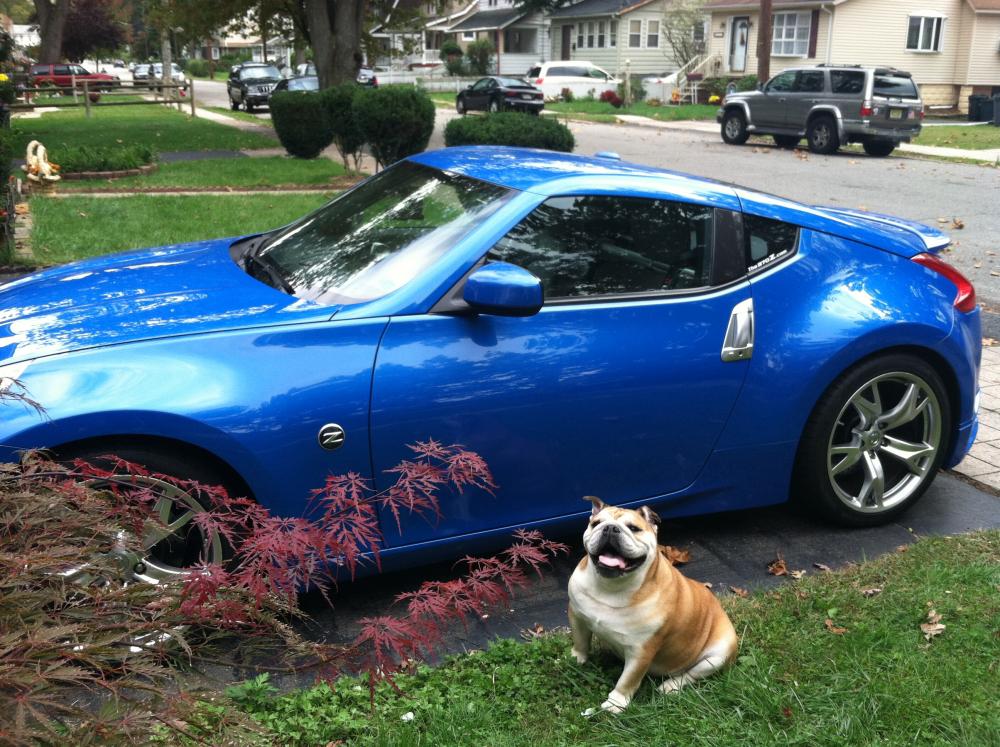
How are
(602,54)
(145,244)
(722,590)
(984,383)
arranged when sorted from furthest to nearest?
(602,54) < (145,244) < (984,383) < (722,590)

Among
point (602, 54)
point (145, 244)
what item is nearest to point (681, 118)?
point (602, 54)

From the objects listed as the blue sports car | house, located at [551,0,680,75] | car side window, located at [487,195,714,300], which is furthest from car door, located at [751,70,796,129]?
house, located at [551,0,680,75]

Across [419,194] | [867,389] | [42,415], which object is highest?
[419,194]

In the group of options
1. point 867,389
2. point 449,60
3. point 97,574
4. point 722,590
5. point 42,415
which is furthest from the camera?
point 449,60

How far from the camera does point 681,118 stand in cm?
3347

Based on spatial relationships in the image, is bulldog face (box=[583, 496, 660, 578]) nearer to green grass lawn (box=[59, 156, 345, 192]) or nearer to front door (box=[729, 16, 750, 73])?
green grass lawn (box=[59, 156, 345, 192])

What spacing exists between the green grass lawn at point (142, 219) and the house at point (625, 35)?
4102 centimetres

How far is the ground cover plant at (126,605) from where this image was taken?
5.82ft

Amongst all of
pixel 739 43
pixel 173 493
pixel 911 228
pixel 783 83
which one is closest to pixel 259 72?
pixel 739 43

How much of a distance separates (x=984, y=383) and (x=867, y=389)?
8.67ft

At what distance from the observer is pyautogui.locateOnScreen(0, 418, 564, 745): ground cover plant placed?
1773 mm

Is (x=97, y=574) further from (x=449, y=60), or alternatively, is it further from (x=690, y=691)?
(x=449, y=60)

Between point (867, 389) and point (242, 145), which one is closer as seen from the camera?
point (867, 389)

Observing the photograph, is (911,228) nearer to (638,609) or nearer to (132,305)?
(638,609)
